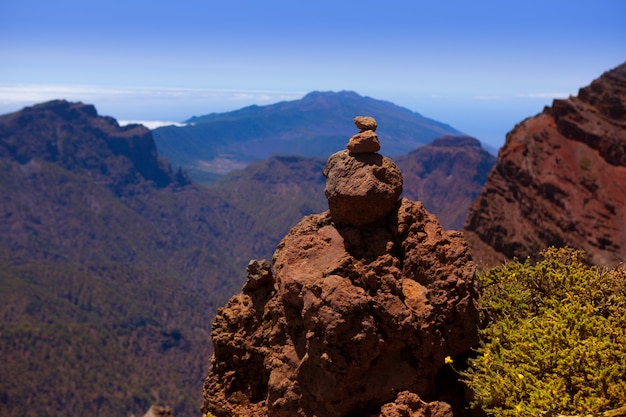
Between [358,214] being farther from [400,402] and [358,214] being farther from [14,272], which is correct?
[14,272]

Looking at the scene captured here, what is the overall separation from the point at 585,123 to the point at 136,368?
108 metres

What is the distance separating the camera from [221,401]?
9109 mm

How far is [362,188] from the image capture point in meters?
8.46

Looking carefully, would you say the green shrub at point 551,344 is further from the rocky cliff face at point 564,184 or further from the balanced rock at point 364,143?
the rocky cliff face at point 564,184

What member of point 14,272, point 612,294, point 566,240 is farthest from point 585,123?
point 14,272

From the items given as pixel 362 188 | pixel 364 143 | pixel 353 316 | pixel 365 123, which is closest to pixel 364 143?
pixel 364 143

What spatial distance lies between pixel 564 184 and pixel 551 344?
39.8m

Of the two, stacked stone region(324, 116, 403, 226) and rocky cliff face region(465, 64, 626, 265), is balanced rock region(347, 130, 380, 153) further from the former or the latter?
rocky cliff face region(465, 64, 626, 265)

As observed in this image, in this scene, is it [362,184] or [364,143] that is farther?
[364,143]

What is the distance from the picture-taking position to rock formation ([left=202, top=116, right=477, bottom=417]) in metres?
7.43

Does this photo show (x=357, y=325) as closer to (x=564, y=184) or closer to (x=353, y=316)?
(x=353, y=316)

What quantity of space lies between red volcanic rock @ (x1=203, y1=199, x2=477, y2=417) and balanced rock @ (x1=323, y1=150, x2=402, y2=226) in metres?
0.22

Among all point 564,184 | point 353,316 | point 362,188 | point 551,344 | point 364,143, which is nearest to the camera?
point 353,316

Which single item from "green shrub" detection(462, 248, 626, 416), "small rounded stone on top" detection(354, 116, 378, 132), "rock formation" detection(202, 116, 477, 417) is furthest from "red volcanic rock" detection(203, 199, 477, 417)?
"small rounded stone on top" detection(354, 116, 378, 132)
